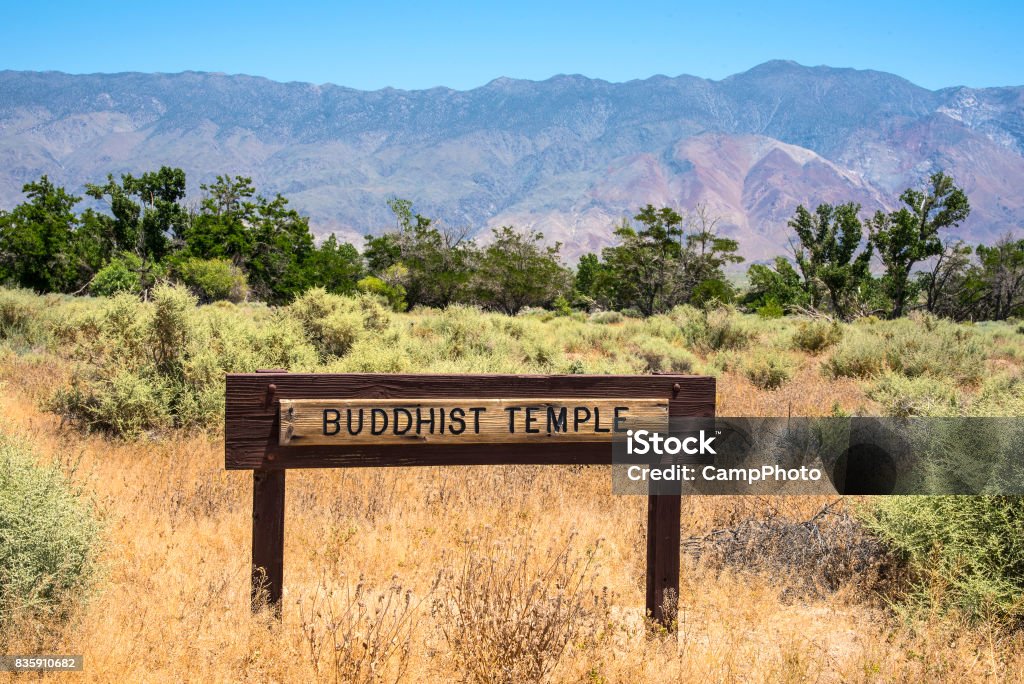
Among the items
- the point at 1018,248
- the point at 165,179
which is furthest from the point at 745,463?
the point at 165,179

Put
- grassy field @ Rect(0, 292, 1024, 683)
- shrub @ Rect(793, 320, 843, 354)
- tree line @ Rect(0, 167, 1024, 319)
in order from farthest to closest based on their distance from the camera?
tree line @ Rect(0, 167, 1024, 319)
shrub @ Rect(793, 320, 843, 354)
grassy field @ Rect(0, 292, 1024, 683)

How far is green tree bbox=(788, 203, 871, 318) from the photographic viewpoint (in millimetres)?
44281

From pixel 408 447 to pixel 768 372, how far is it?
11165 millimetres

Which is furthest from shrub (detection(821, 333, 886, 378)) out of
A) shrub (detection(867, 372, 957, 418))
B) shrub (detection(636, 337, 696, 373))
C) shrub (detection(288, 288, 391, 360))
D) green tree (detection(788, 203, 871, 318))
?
green tree (detection(788, 203, 871, 318))

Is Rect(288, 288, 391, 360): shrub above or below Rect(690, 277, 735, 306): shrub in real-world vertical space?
below

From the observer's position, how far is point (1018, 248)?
5125 cm

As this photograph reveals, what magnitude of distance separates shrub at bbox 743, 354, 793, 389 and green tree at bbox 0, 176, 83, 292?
4137cm

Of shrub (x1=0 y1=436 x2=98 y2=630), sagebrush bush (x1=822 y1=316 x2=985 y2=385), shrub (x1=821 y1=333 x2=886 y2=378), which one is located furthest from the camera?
shrub (x1=821 y1=333 x2=886 y2=378)

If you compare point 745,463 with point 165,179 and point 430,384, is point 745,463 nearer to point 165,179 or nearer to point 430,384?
point 430,384

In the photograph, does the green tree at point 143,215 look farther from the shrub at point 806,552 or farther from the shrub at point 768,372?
the shrub at point 806,552

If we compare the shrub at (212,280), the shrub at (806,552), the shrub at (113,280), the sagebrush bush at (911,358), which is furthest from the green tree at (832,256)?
the shrub at (806,552)

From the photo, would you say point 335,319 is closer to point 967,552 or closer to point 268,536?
point 268,536

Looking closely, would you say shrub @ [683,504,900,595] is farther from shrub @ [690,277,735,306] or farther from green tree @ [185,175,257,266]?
green tree @ [185,175,257,266]

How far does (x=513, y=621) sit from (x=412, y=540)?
185 cm
